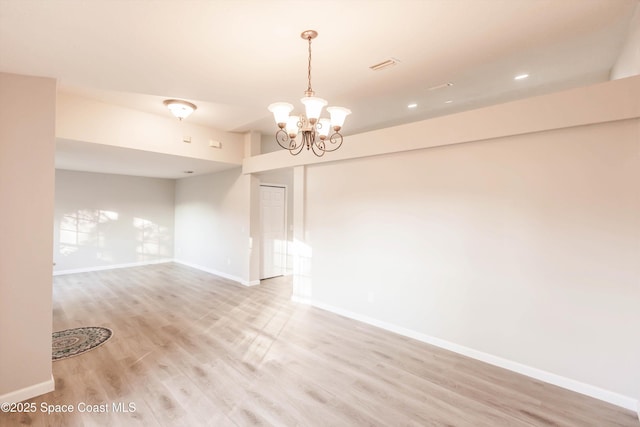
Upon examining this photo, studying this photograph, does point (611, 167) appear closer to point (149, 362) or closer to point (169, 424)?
point (169, 424)

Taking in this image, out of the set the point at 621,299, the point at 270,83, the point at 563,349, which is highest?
the point at 270,83

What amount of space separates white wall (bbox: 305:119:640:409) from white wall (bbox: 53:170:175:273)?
6.51 metres

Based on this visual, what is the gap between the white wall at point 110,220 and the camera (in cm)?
682

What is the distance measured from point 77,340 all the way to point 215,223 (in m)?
3.80

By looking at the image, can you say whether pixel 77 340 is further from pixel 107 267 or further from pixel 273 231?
pixel 107 267

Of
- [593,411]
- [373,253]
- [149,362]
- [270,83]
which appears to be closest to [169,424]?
[149,362]

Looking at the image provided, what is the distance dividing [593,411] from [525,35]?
10.0ft

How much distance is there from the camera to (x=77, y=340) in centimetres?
349

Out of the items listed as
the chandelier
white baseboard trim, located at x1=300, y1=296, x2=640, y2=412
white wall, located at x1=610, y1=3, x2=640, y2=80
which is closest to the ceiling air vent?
the chandelier

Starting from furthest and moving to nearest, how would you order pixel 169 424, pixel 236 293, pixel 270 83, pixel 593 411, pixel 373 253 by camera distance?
1. pixel 236 293
2. pixel 373 253
3. pixel 270 83
4. pixel 593 411
5. pixel 169 424

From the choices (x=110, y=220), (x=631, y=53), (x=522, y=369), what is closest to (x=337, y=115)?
(x=631, y=53)

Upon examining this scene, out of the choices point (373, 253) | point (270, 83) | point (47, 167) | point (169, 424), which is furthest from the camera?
point (373, 253)

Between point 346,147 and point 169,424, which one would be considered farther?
point 346,147

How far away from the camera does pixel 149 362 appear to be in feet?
9.91
